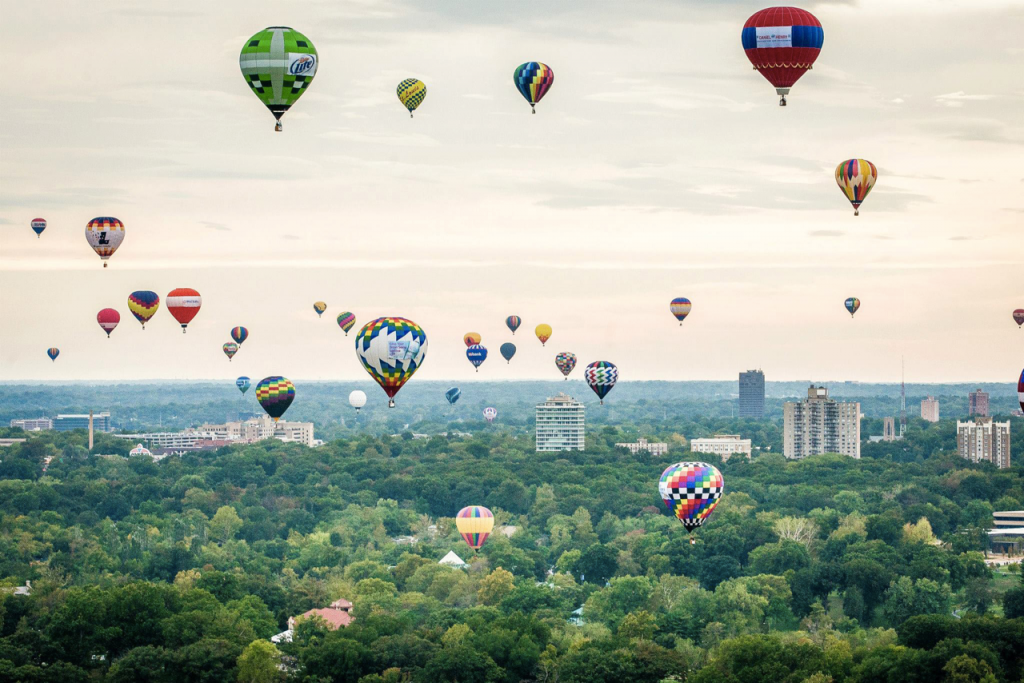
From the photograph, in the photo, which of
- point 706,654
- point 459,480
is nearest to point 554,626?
point 706,654

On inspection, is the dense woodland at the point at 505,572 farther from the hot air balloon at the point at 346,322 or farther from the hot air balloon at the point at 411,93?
the hot air balloon at the point at 411,93

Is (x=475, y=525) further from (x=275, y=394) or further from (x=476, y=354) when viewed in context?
(x=476, y=354)

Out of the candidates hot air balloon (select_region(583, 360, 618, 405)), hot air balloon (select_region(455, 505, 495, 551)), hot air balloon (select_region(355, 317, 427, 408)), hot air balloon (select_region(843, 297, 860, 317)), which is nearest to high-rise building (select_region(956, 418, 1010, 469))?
hot air balloon (select_region(843, 297, 860, 317))

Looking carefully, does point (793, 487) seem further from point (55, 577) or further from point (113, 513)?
point (55, 577)

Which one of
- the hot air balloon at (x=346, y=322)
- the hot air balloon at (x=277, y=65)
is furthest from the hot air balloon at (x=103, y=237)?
the hot air balloon at (x=346, y=322)

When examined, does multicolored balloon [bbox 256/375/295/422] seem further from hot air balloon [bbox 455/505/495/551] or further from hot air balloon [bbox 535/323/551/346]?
hot air balloon [bbox 535/323/551/346]

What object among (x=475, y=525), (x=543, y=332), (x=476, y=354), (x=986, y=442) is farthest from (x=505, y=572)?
(x=986, y=442)
